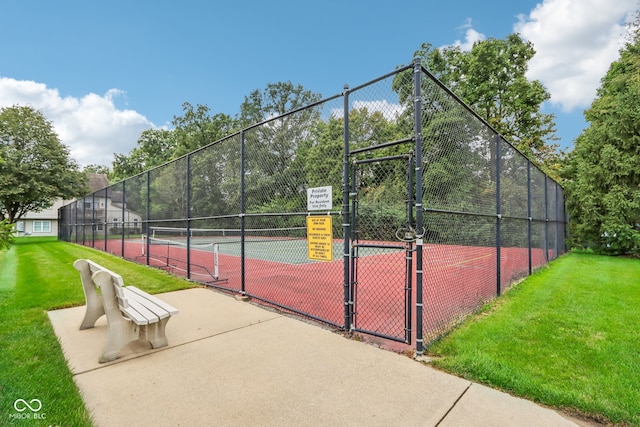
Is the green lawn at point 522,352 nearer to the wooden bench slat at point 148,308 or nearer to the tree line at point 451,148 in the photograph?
the wooden bench slat at point 148,308

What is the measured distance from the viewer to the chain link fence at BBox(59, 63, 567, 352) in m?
3.20

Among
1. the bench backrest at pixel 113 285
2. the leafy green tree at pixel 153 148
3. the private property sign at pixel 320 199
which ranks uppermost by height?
the leafy green tree at pixel 153 148


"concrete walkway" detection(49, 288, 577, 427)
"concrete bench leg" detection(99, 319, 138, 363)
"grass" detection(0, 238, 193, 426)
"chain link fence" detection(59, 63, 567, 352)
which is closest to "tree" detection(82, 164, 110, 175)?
"grass" detection(0, 238, 193, 426)

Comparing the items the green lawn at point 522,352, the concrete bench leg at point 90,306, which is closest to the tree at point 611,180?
the green lawn at point 522,352

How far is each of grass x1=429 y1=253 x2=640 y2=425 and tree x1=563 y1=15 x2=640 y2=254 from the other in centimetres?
820

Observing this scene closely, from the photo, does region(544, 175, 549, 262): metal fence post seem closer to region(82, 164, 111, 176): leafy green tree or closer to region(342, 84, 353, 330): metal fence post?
region(342, 84, 353, 330): metal fence post

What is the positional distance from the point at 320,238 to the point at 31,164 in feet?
88.3

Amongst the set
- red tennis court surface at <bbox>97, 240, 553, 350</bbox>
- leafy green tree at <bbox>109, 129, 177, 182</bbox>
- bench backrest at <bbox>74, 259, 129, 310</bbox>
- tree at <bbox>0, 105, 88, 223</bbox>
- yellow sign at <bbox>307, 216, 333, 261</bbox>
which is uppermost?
Answer: leafy green tree at <bbox>109, 129, 177, 182</bbox>

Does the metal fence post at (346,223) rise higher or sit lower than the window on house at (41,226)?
higher

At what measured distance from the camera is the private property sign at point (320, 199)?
11.9 ft

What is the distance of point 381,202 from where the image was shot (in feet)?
11.8

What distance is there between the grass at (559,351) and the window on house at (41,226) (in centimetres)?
4854

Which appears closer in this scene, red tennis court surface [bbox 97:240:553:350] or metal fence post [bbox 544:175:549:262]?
red tennis court surface [bbox 97:240:553:350]

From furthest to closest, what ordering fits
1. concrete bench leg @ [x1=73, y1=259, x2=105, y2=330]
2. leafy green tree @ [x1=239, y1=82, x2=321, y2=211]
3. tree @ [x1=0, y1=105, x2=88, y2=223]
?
1. tree @ [x1=0, y1=105, x2=88, y2=223]
2. leafy green tree @ [x1=239, y1=82, x2=321, y2=211]
3. concrete bench leg @ [x1=73, y1=259, x2=105, y2=330]
